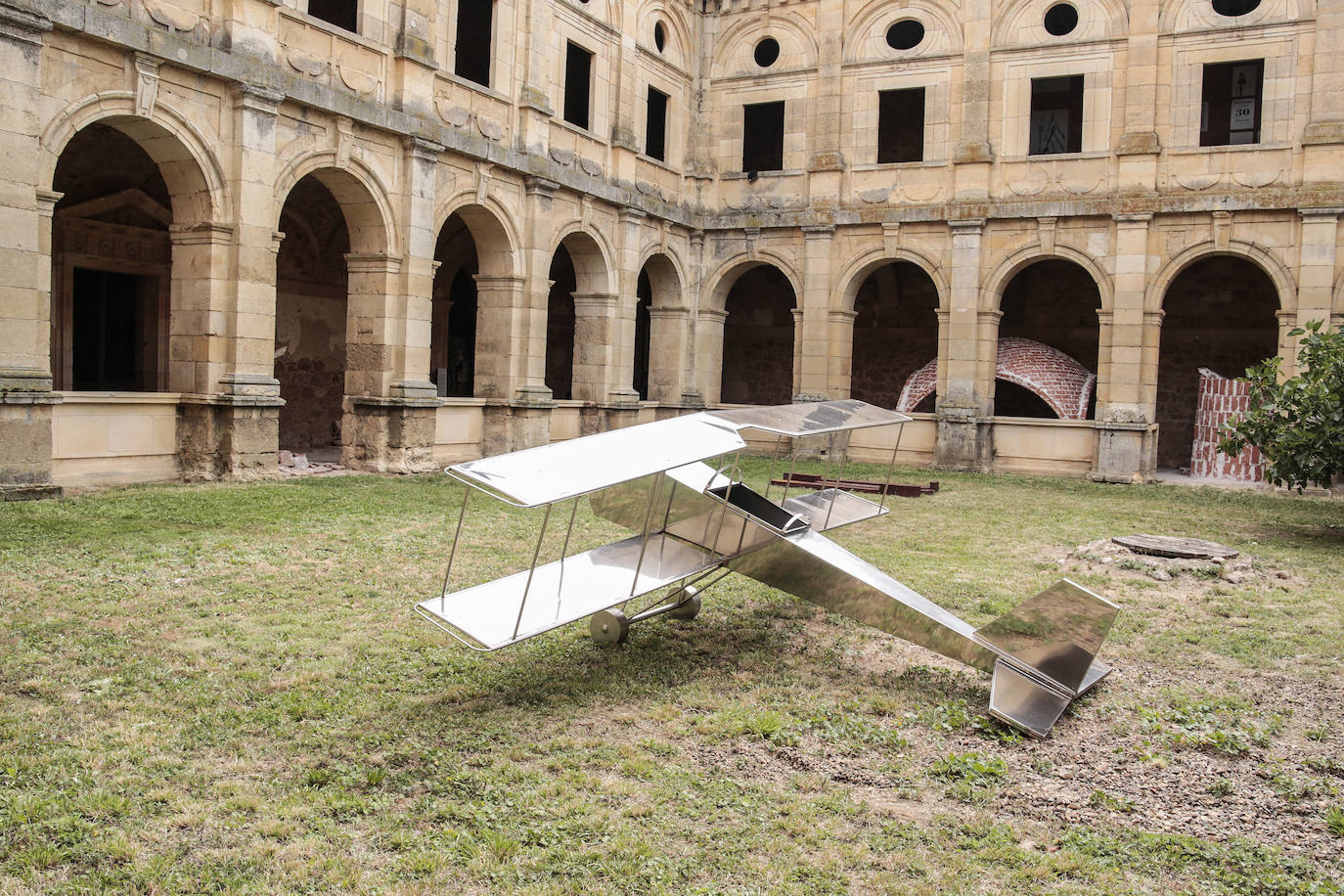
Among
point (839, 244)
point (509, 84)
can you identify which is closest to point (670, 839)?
point (509, 84)

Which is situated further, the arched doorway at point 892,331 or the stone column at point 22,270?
the arched doorway at point 892,331

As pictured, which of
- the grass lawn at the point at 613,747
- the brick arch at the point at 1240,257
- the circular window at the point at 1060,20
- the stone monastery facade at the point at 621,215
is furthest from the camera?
the circular window at the point at 1060,20

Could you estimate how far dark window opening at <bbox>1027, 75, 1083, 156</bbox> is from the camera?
20656 mm

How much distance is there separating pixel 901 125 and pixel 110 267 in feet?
50.2

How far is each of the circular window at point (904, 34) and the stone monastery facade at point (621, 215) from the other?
53 millimetres

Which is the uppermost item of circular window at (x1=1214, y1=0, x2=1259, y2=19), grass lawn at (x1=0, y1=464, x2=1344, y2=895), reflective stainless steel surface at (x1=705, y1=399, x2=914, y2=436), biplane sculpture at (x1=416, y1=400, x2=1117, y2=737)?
circular window at (x1=1214, y1=0, x2=1259, y2=19)

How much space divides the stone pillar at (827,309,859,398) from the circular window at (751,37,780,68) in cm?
492

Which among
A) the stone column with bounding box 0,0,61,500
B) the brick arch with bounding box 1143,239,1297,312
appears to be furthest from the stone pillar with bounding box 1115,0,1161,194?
the stone column with bounding box 0,0,61,500

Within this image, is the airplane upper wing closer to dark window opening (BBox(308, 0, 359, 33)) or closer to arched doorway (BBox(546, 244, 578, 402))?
dark window opening (BBox(308, 0, 359, 33))

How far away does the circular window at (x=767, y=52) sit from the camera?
19547mm

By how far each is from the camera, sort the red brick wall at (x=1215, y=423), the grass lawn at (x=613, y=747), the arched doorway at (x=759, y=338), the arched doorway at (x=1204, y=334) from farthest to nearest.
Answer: the arched doorway at (x=759, y=338) < the arched doorway at (x=1204, y=334) < the red brick wall at (x=1215, y=423) < the grass lawn at (x=613, y=747)

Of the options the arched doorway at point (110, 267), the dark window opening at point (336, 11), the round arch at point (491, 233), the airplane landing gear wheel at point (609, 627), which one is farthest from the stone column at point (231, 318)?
the airplane landing gear wheel at point (609, 627)

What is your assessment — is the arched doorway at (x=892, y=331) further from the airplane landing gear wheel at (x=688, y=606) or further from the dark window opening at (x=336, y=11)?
the airplane landing gear wheel at (x=688, y=606)

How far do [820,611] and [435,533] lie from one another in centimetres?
377
